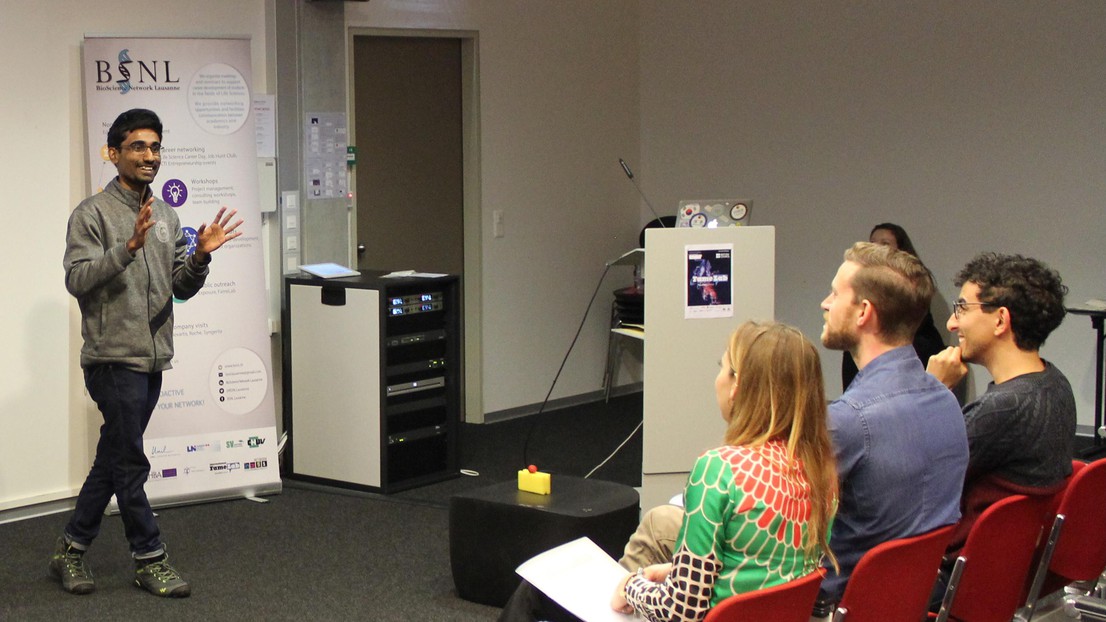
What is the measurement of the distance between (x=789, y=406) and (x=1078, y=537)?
1159mm

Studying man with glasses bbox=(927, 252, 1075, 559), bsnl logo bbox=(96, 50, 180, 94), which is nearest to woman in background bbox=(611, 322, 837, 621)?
man with glasses bbox=(927, 252, 1075, 559)

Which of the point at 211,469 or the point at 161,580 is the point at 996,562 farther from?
the point at 211,469

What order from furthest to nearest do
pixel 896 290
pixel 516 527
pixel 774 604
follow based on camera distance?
pixel 516 527, pixel 896 290, pixel 774 604

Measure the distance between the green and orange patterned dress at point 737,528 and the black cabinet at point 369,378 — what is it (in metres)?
3.26

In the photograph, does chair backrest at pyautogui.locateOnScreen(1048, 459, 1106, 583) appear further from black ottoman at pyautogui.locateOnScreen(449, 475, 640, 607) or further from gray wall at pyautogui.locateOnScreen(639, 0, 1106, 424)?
gray wall at pyautogui.locateOnScreen(639, 0, 1106, 424)

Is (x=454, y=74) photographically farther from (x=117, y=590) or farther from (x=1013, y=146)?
(x=117, y=590)

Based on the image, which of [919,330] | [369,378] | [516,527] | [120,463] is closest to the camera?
[516,527]

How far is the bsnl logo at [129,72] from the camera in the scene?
15.8 ft

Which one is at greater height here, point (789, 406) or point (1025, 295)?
point (1025, 295)

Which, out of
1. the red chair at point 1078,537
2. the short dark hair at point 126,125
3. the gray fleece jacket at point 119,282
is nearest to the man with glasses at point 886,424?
the red chair at point 1078,537

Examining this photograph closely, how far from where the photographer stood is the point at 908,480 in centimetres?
234

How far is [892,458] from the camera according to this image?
234cm

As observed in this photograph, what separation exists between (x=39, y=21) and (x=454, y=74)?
2591mm

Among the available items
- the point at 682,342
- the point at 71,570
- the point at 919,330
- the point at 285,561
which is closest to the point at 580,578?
the point at 682,342
